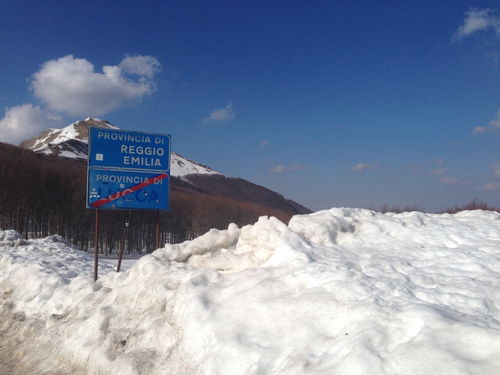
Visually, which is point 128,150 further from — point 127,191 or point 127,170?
point 127,191

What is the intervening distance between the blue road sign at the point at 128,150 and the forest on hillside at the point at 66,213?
21.0 meters

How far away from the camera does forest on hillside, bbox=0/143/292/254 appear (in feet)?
95.3

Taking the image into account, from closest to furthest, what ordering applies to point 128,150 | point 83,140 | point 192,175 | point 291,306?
point 291,306 → point 128,150 → point 83,140 → point 192,175

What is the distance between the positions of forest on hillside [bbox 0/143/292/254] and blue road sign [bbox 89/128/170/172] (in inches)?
828

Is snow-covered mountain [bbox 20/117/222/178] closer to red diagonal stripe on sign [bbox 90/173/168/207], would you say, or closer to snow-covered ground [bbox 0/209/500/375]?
red diagonal stripe on sign [bbox 90/173/168/207]

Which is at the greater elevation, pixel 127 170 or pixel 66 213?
pixel 127 170

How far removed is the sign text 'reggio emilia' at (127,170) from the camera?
352 inches

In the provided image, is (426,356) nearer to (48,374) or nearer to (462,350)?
(462,350)

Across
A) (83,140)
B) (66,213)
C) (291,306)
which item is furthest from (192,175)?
(291,306)

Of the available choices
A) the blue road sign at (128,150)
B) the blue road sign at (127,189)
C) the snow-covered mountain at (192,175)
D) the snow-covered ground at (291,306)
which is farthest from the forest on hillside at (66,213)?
the snow-covered mountain at (192,175)

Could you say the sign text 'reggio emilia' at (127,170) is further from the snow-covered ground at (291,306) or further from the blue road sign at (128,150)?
the snow-covered ground at (291,306)

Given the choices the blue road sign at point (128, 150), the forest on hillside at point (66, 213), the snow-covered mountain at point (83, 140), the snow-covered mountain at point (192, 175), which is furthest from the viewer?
the snow-covered mountain at point (83, 140)

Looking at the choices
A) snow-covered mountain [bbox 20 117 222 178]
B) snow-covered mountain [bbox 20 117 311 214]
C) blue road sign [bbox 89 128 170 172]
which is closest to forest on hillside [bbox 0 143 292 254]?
blue road sign [bbox 89 128 170 172]

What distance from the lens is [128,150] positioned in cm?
916
